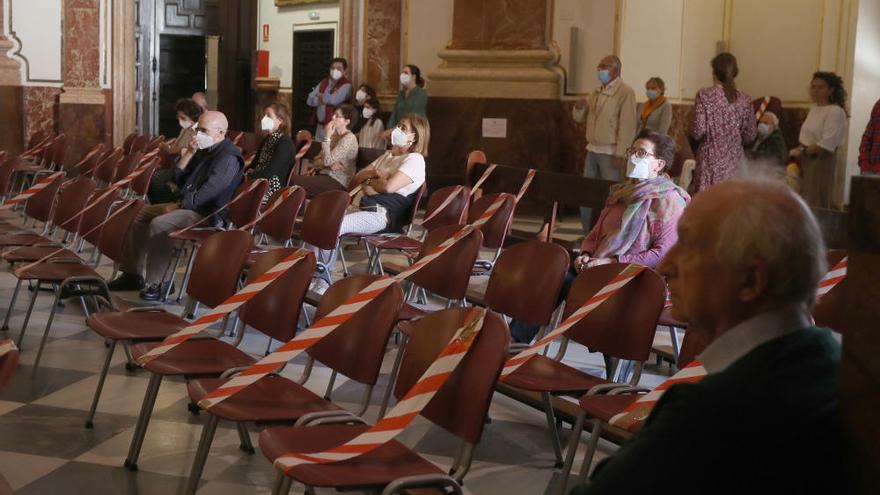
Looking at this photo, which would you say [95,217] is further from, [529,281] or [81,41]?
[81,41]

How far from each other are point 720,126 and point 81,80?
853 cm

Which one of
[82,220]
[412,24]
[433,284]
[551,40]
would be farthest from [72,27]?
[433,284]

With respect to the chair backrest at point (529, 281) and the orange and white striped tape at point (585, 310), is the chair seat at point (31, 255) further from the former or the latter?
the orange and white striped tape at point (585, 310)

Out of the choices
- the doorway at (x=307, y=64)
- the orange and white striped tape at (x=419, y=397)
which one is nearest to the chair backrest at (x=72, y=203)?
the orange and white striped tape at (x=419, y=397)

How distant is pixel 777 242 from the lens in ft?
5.36

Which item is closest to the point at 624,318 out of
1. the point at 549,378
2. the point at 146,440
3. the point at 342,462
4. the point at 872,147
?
the point at 549,378

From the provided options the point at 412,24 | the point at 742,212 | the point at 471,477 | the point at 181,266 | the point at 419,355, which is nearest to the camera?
the point at 742,212

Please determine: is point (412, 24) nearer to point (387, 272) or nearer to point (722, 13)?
point (722, 13)

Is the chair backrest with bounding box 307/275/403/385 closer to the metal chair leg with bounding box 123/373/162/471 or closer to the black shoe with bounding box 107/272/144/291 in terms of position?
the metal chair leg with bounding box 123/373/162/471

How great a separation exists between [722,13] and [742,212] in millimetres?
9453

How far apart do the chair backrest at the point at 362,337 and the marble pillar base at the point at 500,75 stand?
792cm

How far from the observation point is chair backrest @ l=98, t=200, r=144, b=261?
17.6 feet

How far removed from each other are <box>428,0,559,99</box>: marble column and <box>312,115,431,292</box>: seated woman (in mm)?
4175

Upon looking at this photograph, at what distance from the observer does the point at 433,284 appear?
474cm
